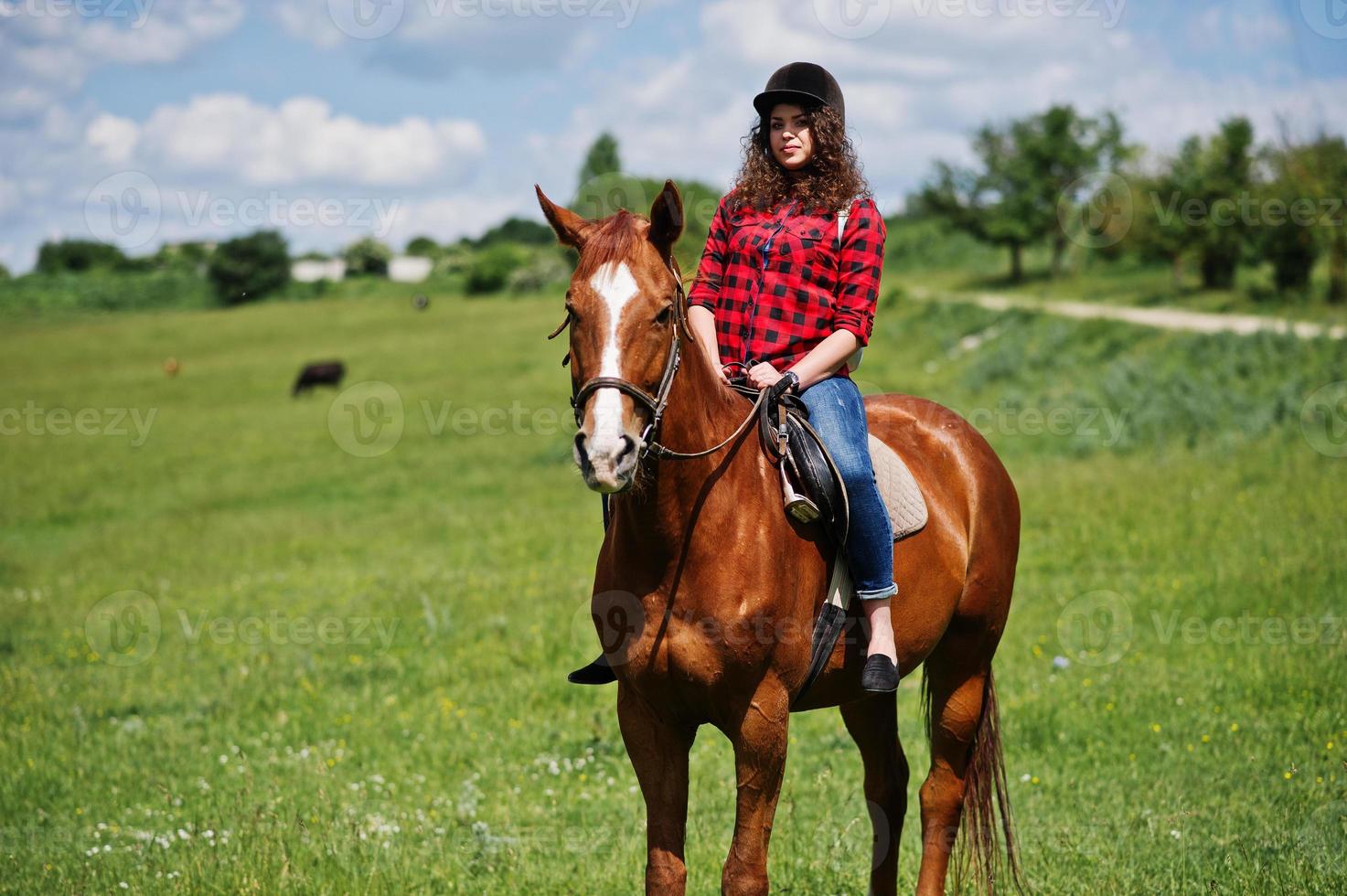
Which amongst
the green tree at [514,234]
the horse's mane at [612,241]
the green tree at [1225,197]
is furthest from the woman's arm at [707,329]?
the green tree at [514,234]

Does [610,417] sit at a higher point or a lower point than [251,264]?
lower

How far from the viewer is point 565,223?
3.64 metres

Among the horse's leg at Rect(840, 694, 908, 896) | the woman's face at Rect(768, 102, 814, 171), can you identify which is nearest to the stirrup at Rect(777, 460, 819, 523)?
the woman's face at Rect(768, 102, 814, 171)

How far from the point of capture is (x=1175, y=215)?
3073cm

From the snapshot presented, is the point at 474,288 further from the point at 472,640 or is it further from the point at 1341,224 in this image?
the point at 472,640

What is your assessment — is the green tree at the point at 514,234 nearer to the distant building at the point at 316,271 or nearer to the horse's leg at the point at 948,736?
the distant building at the point at 316,271

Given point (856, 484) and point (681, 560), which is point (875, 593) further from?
point (681, 560)

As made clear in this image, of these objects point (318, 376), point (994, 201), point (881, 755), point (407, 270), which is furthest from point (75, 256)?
point (881, 755)

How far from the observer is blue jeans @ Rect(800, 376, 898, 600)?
13.5 ft

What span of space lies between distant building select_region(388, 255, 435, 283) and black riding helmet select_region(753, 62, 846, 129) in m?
68.7

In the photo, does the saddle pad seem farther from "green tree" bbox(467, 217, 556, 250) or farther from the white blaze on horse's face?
"green tree" bbox(467, 217, 556, 250)

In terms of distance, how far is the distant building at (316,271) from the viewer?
71.9 metres

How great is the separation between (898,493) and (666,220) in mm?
1810

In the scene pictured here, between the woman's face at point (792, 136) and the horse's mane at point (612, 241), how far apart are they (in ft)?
3.26
